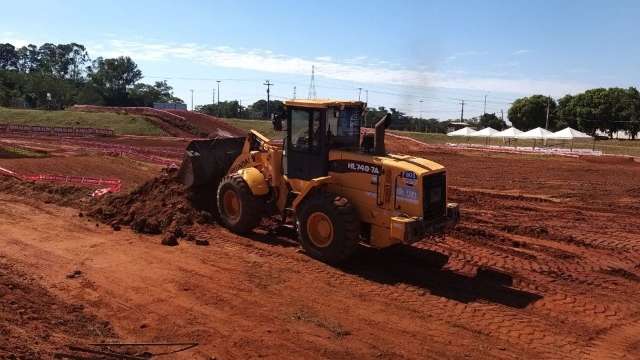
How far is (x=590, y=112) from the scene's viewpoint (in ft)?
238

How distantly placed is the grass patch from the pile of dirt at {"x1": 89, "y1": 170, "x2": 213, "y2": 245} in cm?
3473

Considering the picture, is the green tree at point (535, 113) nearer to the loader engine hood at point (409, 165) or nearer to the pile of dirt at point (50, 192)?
the pile of dirt at point (50, 192)

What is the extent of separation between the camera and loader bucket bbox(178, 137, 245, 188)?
12.1 m

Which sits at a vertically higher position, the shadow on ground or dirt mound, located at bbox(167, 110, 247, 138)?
dirt mound, located at bbox(167, 110, 247, 138)

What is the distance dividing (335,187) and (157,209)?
4.34 metres

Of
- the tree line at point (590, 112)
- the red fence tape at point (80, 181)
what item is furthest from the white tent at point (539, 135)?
the red fence tape at point (80, 181)

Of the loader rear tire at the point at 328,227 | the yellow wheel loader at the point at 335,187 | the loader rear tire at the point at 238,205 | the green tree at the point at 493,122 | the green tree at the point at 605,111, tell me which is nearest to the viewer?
the yellow wheel loader at the point at 335,187

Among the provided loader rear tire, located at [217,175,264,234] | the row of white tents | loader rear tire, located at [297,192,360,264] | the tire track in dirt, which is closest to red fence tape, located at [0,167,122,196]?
loader rear tire, located at [217,175,264,234]

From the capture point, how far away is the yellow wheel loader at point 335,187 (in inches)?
351

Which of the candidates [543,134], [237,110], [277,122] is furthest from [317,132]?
[237,110]

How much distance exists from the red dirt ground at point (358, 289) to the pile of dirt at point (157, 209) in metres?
0.39

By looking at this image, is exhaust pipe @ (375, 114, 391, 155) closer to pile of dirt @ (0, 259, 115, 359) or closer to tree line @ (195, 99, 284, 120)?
pile of dirt @ (0, 259, 115, 359)

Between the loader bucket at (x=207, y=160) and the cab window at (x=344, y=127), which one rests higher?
the cab window at (x=344, y=127)

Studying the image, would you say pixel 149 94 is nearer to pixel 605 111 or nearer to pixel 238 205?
pixel 605 111
